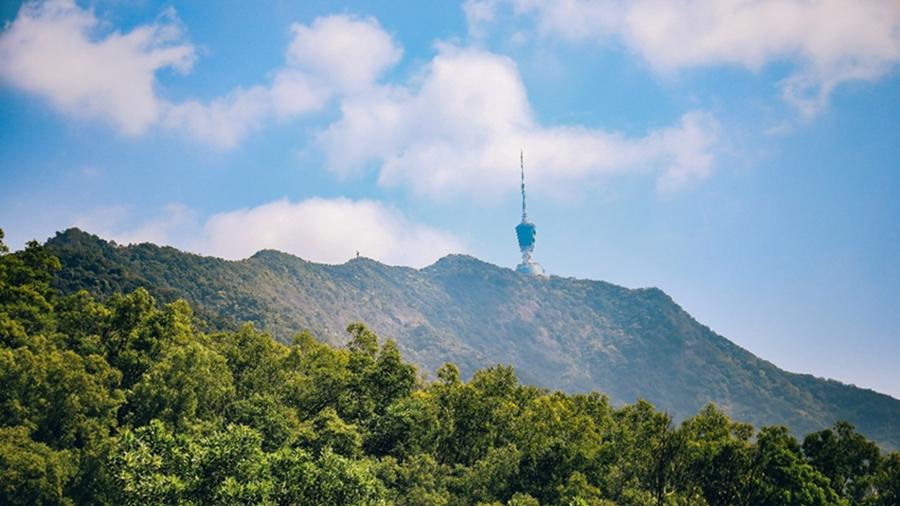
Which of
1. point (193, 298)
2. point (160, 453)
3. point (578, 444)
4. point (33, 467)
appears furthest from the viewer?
point (193, 298)

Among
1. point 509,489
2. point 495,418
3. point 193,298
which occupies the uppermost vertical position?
point 193,298

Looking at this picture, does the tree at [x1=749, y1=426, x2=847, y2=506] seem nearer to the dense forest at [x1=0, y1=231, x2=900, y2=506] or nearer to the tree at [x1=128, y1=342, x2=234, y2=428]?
the dense forest at [x1=0, y1=231, x2=900, y2=506]

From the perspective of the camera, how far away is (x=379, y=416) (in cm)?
4188

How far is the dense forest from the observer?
2769 centimetres

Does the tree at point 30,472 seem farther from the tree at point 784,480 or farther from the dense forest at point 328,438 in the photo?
the tree at point 784,480

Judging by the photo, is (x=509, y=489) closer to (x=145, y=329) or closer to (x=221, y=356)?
(x=221, y=356)

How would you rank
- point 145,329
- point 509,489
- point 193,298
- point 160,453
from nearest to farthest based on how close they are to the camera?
1. point 160,453
2. point 509,489
3. point 145,329
4. point 193,298

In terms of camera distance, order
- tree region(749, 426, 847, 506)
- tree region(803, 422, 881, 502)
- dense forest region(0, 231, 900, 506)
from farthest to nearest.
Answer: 1. tree region(803, 422, 881, 502)
2. tree region(749, 426, 847, 506)
3. dense forest region(0, 231, 900, 506)

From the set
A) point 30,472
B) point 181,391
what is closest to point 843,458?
point 181,391

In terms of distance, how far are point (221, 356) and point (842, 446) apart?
117 feet

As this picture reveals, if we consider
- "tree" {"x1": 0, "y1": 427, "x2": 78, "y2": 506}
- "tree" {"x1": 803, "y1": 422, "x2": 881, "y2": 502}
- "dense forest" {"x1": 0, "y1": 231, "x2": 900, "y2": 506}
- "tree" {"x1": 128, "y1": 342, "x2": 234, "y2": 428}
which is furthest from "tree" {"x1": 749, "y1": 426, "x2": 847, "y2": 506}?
"tree" {"x1": 0, "y1": 427, "x2": 78, "y2": 506}

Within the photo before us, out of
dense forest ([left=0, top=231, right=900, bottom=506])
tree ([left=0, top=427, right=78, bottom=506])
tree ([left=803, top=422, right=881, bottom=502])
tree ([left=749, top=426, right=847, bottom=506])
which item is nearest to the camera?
dense forest ([left=0, top=231, right=900, bottom=506])

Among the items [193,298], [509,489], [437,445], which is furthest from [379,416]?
[193,298]

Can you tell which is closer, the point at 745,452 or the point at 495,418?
the point at 745,452
